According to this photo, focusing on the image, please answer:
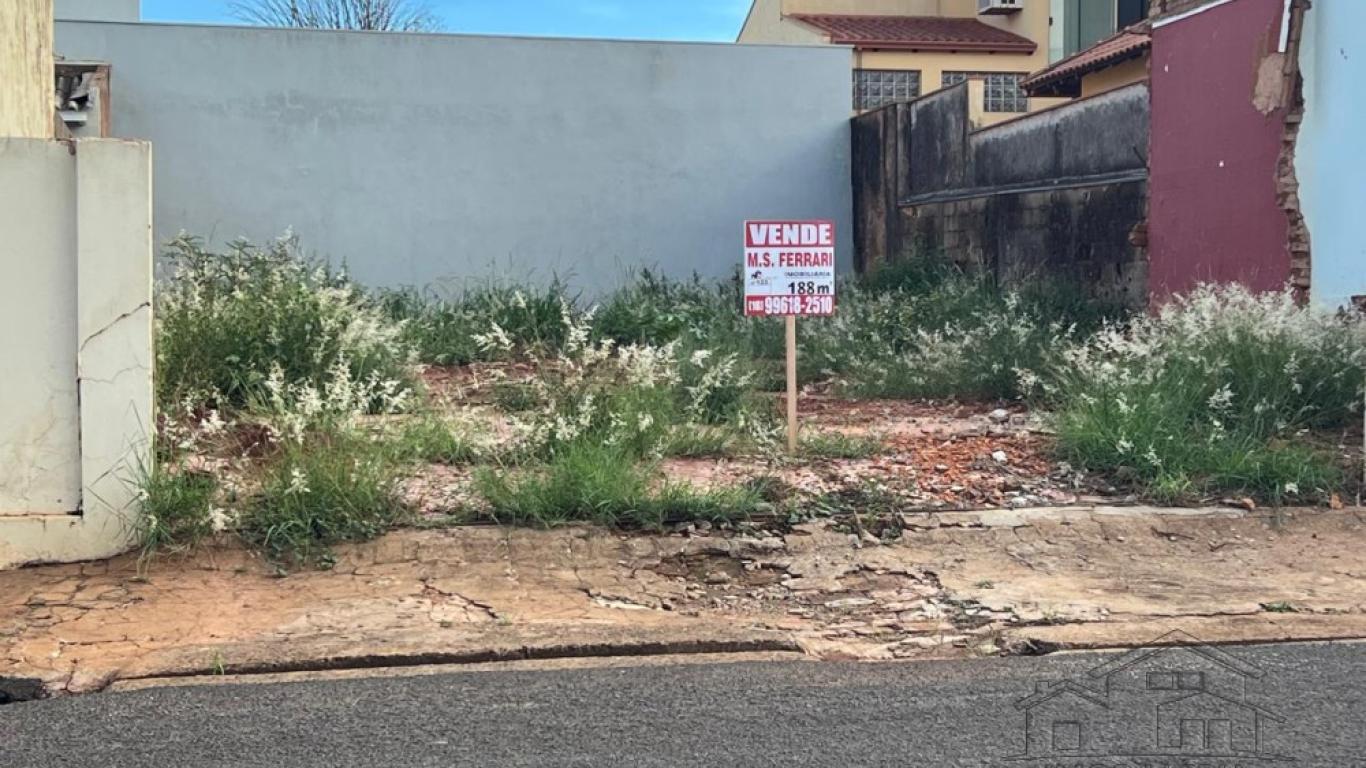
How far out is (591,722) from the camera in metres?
4.40

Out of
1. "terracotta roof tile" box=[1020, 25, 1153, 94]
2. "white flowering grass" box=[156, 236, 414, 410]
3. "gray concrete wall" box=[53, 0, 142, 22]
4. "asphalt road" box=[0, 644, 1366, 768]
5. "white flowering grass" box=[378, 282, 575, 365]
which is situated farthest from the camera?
"gray concrete wall" box=[53, 0, 142, 22]

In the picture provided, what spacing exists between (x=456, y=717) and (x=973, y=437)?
556 cm

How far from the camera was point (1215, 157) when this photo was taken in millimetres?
11422

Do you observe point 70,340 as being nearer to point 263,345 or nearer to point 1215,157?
point 263,345

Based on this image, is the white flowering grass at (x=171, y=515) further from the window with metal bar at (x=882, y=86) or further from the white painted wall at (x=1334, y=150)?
the window with metal bar at (x=882, y=86)

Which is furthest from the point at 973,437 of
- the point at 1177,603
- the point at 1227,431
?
the point at 1177,603

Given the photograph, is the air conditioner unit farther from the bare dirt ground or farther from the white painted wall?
the bare dirt ground

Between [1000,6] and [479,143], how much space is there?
46.3 feet

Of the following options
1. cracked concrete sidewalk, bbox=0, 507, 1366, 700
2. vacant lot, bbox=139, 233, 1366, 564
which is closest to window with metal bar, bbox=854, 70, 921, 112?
vacant lot, bbox=139, 233, 1366, 564

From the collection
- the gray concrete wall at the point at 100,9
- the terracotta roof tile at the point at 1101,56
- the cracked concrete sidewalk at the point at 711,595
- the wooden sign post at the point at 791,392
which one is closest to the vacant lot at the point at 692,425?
the wooden sign post at the point at 791,392

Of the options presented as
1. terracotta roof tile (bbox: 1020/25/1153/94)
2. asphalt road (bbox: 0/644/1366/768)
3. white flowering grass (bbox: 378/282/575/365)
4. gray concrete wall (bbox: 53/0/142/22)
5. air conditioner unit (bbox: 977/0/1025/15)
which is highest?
air conditioner unit (bbox: 977/0/1025/15)

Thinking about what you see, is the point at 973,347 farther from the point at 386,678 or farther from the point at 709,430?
the point at 386,678

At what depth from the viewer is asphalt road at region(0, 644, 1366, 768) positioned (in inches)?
161

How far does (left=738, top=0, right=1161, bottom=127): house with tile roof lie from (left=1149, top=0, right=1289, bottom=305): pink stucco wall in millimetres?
13238
